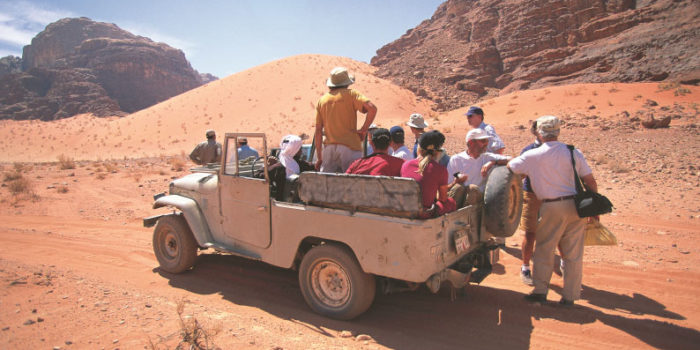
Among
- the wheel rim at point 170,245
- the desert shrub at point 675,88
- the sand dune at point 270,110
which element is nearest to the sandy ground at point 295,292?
the wheel rim at point 170,245

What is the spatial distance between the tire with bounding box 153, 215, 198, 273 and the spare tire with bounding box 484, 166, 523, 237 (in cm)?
391

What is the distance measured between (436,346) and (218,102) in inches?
1779

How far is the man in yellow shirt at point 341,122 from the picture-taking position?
4.92 m

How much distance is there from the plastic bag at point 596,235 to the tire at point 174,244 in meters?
5.01

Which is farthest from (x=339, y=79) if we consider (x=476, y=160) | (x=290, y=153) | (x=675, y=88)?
(x=675, y=88)

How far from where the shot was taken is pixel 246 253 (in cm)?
477

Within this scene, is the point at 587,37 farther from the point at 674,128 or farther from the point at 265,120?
the point at 265,120

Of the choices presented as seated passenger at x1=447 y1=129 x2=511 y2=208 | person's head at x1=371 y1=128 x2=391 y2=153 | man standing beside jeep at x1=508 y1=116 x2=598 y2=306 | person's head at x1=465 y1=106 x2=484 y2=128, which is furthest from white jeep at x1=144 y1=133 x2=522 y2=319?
person's head at x1=465 y1=106 x2=484 y2=128

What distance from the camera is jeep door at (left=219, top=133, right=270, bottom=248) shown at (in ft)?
15.0

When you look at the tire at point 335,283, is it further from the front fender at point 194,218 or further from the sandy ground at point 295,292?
the front fender at point 194,218

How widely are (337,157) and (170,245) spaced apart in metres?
2.85

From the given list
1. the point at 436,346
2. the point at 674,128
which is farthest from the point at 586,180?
the point at 674,128

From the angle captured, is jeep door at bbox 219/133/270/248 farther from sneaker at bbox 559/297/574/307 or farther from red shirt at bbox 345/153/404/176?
sneaker at bbox 559/297/574/307

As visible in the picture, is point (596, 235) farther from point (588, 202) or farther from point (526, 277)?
point (526, 277)
